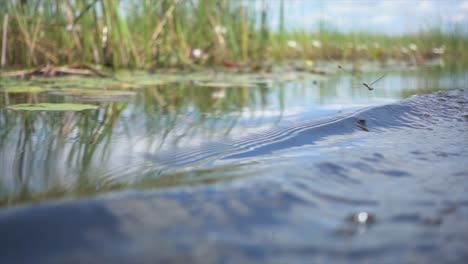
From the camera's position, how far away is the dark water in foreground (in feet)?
1.72

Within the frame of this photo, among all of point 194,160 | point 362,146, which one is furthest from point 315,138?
point 194,160

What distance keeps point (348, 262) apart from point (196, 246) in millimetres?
181

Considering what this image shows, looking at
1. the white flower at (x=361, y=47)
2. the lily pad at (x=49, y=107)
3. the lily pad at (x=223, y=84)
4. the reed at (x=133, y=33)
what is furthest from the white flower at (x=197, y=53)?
the white flower at (x=361, y=47)

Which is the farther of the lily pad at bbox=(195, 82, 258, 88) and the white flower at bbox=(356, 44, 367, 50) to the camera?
the white flower at bbox=(356, 44, 367, 50)

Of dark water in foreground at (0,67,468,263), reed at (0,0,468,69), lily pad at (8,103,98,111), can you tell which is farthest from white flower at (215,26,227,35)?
dark water in foreground at (0,67,468,263)

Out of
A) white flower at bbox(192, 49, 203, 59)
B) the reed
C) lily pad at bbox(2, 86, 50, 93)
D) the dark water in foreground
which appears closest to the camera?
the dark water in foreground

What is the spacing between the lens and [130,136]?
1.24 meters

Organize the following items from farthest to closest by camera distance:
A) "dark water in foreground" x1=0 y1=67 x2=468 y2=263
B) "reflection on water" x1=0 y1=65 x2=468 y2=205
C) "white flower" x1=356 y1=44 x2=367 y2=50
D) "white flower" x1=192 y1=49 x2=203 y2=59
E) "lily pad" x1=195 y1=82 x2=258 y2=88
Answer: "white flower" x1=356 y1=44 x2=367 y2=50 → "white flower" x1=192 y1=49 x2=203 y2=59 → "lily pad" x1=195 y1=82 x2=258 y2=88 → "reflection on water" x1=0 y1=65 x2=468 y2=205 → "dark water in foreground" x1=0 y1=67 x2=468 y2=263

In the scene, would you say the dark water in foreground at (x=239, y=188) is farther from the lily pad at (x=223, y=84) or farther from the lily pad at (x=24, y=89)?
the lily pad at (x=223, y=84)

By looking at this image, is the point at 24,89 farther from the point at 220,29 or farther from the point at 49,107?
the point at 220,29

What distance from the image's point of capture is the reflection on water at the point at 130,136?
2.65 feet

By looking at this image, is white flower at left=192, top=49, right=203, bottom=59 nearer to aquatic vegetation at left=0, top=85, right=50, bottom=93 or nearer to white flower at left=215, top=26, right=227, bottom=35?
white flower at left=215, top=26, right=227, bottom=35

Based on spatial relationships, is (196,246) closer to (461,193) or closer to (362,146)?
(461,193)

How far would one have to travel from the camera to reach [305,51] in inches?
348
